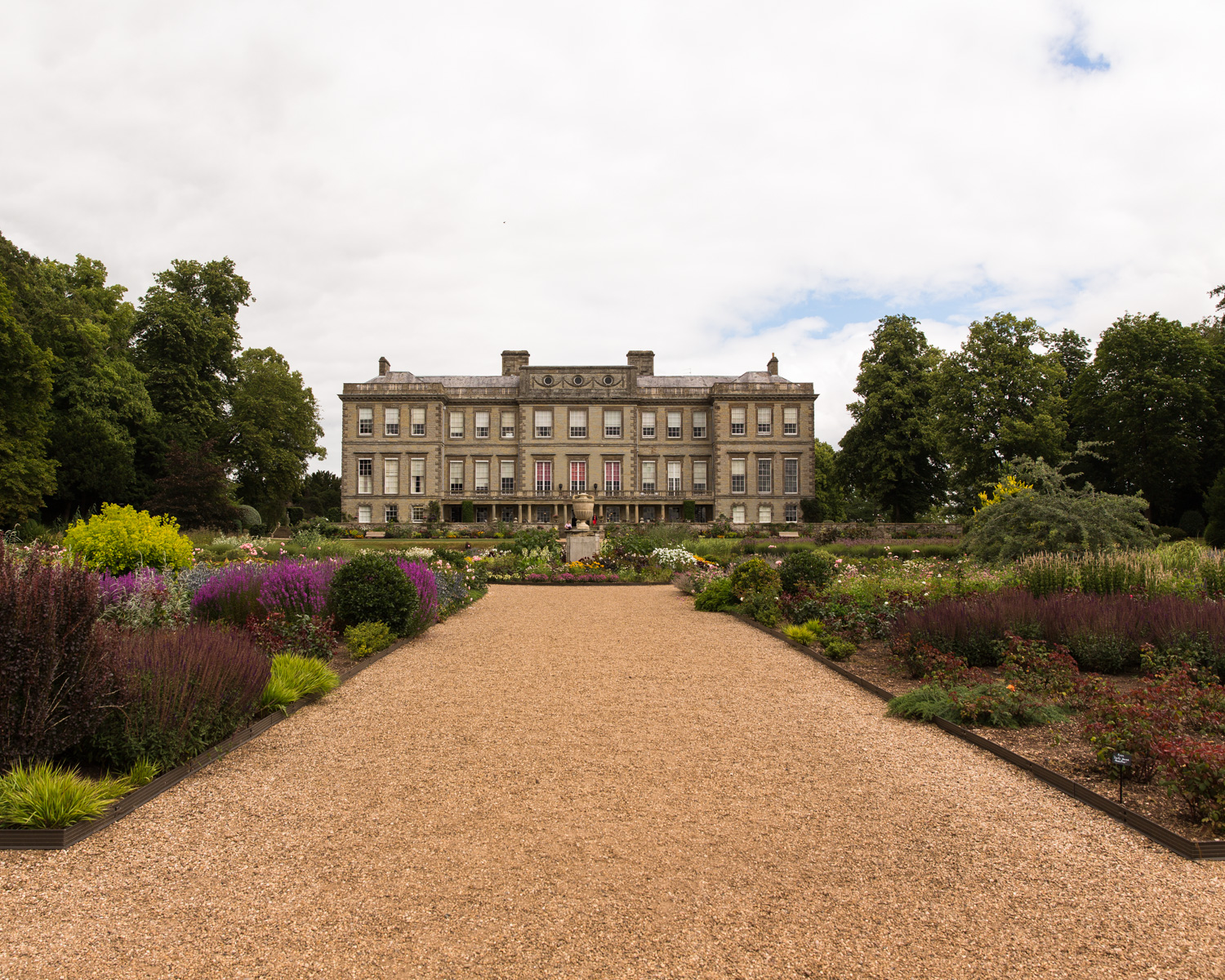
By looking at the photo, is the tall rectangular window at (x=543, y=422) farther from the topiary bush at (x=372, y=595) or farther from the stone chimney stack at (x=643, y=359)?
the topiary bush at (x=372, y=595)

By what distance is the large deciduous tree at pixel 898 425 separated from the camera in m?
34.6

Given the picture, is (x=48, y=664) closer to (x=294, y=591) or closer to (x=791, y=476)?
(x=294, y=591)

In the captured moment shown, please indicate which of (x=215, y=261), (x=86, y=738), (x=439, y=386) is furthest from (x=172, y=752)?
(x=439, y=386)

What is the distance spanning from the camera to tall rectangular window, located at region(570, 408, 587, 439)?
46094 mm

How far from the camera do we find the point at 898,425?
115 ft

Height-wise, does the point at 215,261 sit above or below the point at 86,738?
above

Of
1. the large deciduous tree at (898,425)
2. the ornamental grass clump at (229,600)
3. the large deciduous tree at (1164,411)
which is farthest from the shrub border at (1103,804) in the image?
the large deciduous tree at (898,425)

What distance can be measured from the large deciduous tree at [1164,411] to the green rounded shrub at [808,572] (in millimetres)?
24254

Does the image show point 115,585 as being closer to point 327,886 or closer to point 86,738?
point 86,738

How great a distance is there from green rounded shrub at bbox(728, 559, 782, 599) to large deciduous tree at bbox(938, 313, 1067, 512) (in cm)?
2184

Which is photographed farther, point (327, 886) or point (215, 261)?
point (215, 261)

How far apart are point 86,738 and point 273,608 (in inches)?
147

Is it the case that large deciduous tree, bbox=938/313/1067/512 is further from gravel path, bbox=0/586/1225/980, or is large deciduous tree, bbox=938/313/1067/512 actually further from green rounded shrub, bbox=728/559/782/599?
gravel path, bbox=0/586/1225/980

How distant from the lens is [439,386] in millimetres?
45625
